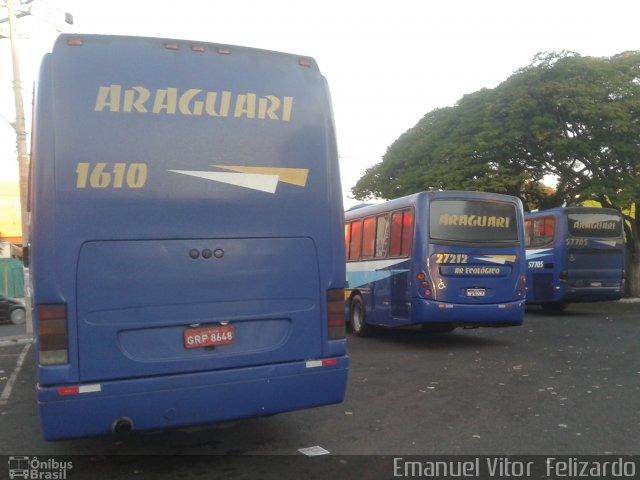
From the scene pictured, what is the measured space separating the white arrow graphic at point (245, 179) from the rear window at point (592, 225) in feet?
51.0

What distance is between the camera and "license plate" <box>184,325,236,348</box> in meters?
5.13

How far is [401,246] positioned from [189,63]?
7.79 metres

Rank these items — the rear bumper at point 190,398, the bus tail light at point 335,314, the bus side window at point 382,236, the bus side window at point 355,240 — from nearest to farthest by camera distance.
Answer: the rear bumper at point 190,398, the bus tail light at point 335,314, the bus side window at point 382,236, the bus side window at point 355,240

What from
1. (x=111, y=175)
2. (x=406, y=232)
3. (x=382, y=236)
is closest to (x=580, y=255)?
(x=382, y=236)

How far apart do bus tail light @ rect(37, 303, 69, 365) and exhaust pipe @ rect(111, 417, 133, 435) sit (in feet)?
1.93

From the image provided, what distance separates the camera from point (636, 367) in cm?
945

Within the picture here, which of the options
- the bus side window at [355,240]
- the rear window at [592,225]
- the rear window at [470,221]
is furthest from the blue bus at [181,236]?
the rear window at [592,225]

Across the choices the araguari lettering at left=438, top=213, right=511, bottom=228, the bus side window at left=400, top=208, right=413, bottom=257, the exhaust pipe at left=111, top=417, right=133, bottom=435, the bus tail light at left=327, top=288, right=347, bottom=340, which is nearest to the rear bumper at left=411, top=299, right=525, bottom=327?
the bus side window at left=400, top=208, right=413, bottom=257

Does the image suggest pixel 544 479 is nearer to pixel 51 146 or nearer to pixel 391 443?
pixel 391 443

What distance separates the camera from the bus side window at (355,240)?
14.9m

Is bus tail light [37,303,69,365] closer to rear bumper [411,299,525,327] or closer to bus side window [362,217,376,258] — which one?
rear bumper [411,299,525,327]

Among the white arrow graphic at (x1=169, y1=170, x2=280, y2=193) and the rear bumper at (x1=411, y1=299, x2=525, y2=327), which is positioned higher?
the white arrow graphic at (x1=169, y1=170, x2=280, y2=193)

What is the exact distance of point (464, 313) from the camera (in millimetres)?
11789

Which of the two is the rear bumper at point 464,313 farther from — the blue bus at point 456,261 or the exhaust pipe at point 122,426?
the exhaust pipe at point 122,426
